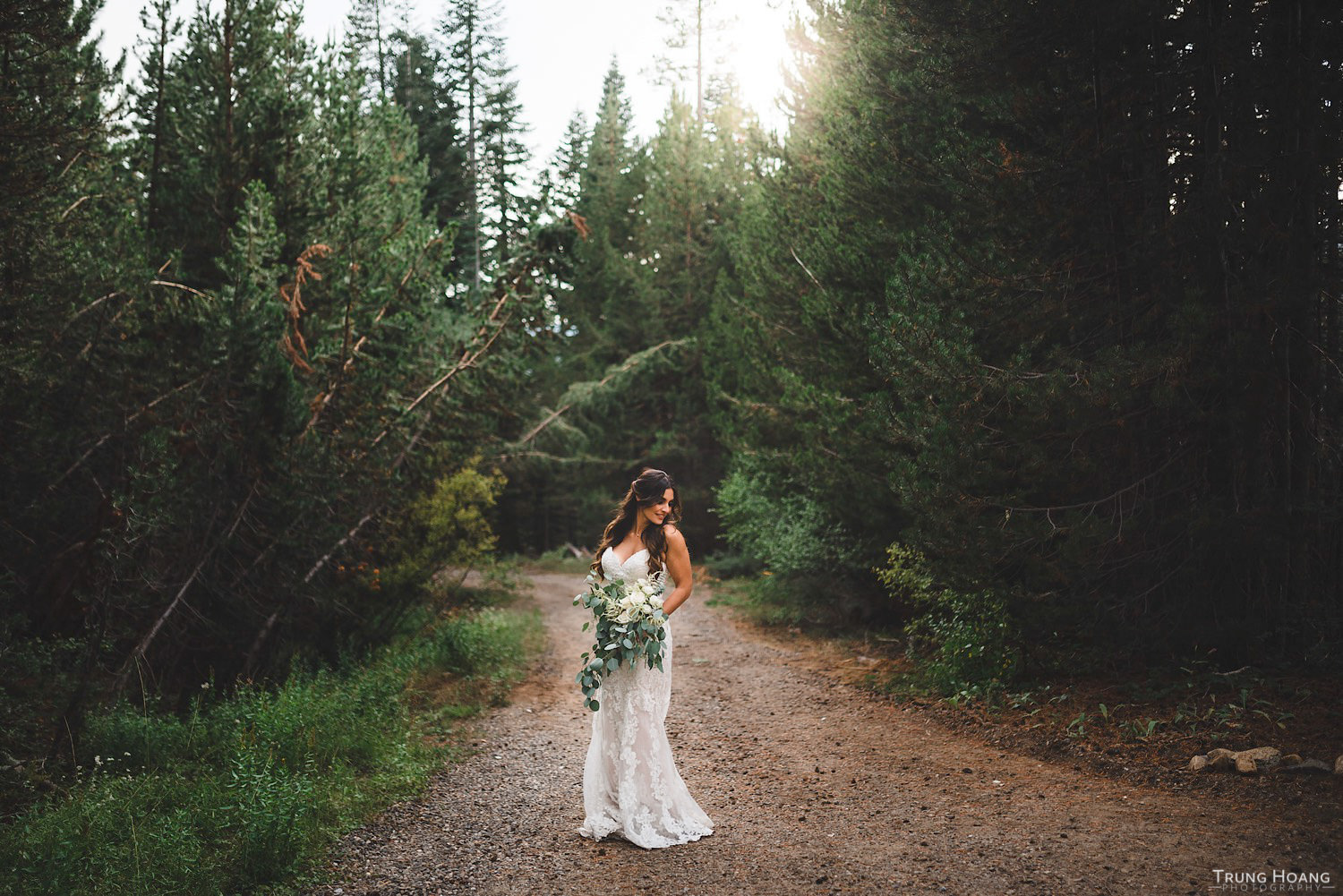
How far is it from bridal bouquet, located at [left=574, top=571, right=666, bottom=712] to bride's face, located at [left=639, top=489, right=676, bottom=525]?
470 millimetres

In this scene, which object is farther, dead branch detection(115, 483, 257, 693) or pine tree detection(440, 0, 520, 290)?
pine tree detection(440, 0, 520, 290)

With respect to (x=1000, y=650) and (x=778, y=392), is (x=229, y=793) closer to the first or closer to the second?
(x=1000, y=650)

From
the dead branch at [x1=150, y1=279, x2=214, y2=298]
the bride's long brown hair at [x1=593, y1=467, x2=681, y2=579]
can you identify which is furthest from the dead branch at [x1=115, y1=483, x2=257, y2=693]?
the bride's long brown hair at [x1=593, y1=467, x2=681, y2=579]

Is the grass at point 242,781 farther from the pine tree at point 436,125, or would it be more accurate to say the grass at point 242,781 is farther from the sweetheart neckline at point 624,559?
the pine tree at point 436,125

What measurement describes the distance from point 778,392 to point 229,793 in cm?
1010

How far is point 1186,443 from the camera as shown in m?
7.09

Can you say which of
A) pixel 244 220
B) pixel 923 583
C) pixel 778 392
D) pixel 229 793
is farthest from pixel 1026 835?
pixel 244 220

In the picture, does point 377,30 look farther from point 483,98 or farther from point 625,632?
point 625,632

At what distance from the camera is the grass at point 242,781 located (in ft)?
15.6

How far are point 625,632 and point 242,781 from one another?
2896 millimetres

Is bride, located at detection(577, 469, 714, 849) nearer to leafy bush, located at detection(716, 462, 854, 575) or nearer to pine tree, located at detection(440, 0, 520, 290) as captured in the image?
leafy bush, located at detection(716, 462, 854, 575)

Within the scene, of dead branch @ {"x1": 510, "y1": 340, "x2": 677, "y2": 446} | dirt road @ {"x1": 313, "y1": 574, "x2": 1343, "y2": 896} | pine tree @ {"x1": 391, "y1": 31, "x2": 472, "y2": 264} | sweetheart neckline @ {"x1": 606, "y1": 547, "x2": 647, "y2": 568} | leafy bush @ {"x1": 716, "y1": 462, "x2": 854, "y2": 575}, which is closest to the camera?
dirt road @ {"x1": 313, "y1": 574, "x2": 1343, "y2": 896}

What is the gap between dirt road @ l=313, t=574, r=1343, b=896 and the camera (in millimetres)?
4504

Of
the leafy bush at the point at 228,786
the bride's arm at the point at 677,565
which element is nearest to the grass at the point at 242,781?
the leafy bush at the point at 228,786
